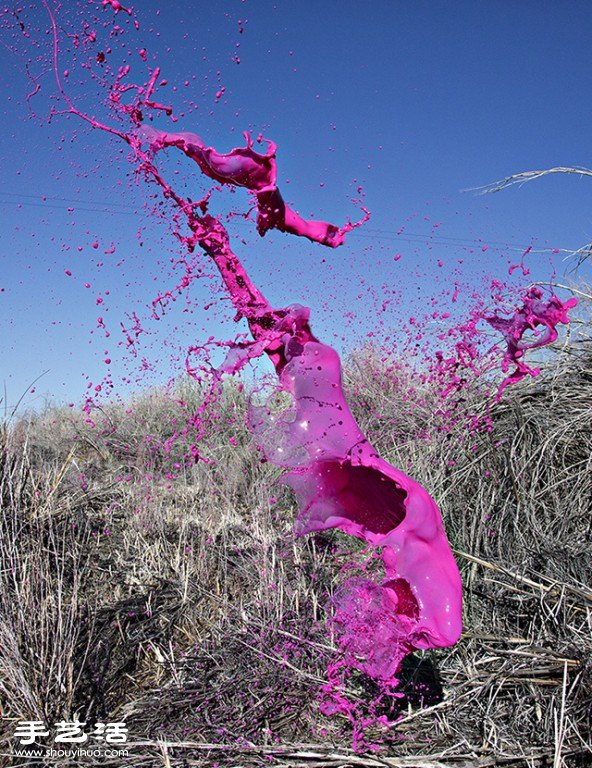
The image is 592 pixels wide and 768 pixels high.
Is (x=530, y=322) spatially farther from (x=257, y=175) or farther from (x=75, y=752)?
(x=75, y=752)

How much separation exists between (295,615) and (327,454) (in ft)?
3.99

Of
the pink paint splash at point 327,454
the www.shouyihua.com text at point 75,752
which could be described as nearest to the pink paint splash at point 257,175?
the pink paint splash at point 327,454

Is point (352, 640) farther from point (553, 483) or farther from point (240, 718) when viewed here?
point (553, 483)

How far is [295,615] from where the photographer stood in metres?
3.45

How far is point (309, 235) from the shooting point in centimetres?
285

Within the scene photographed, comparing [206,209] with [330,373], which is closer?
[330,373]

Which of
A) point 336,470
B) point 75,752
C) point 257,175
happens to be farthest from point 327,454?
point 75,752

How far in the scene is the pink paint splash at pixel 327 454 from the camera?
249 cm

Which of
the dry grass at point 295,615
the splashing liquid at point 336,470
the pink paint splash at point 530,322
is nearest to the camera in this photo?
the splashing liquid at point 336,470

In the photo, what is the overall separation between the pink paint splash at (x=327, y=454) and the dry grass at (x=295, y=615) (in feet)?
1.04

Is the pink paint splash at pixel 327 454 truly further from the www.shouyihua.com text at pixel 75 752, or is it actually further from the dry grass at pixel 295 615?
the www.shouyihua.com text at pixel 75 752

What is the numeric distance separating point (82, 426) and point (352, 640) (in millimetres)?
7654

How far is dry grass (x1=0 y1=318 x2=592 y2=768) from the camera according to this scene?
8.52ft

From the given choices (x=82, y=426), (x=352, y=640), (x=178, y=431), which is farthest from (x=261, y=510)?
(x=82, y=426)
